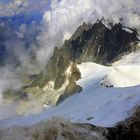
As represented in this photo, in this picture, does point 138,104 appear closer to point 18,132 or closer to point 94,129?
point 94,129

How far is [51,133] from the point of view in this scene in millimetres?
25781

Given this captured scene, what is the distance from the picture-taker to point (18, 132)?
86.0 ft

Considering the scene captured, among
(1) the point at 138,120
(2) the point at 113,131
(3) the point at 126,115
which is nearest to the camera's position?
(2) the point at 113,131

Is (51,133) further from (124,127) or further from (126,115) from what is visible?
(126,115)

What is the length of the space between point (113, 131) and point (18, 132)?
621 cm

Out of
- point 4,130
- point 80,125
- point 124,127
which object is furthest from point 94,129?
point 4,130

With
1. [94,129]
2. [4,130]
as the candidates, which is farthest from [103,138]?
[4,130]

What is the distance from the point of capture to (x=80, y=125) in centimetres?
2856

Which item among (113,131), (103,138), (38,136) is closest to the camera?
(38,136)

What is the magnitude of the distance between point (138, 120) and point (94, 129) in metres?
4.26

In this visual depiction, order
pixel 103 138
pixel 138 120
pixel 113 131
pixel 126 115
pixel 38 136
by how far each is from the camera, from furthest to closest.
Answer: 1. pixel 126 115
2. pixel 138 120
3. pixel 113 131
4. pixel 103 138
5. pixel 38 136

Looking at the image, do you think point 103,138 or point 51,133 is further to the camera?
point 103,138

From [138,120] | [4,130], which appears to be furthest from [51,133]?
[138,120]

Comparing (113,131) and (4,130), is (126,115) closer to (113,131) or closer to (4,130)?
(113,131)
